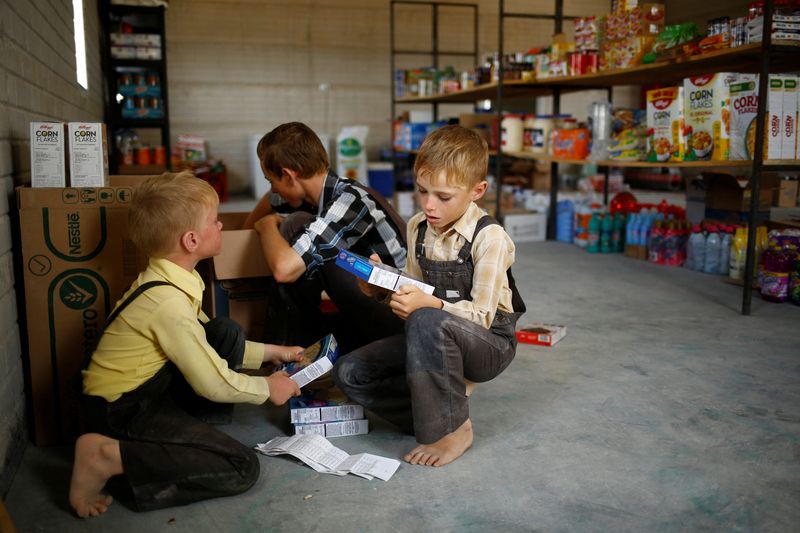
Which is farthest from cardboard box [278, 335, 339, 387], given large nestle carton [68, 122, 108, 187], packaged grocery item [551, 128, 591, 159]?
packaged grocery item [551, 128, 591, 159]

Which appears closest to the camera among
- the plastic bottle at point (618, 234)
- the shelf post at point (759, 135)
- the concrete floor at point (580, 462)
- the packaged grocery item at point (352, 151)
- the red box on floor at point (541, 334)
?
the concrete floor at point (580, 462)

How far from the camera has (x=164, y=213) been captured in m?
1.84

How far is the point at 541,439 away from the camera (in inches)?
82.8

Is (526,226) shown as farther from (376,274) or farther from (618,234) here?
(376,274)

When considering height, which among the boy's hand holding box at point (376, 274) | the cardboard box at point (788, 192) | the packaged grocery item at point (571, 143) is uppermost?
the packaged grocery item at point (571, 143)

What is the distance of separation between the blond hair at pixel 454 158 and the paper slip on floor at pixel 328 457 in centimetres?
81

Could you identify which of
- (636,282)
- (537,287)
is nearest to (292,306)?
(537,287)

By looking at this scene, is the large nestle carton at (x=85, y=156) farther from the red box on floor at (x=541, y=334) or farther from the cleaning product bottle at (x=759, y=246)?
the cleaning product bottle at (x=759, y=246)

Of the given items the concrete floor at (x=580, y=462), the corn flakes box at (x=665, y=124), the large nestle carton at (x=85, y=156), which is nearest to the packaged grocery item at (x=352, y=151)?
the corn flakes box at (x=665, y=124)

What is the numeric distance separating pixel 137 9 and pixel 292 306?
578 cm

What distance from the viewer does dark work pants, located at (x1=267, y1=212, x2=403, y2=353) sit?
244cm

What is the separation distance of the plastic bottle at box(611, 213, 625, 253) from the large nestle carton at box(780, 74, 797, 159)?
195 centimetres

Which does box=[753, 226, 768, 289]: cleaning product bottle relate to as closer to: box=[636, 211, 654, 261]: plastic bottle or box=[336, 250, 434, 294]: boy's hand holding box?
box=[636, 211, 654, 261]: plastic bottle

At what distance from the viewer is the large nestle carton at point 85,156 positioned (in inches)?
86.6
